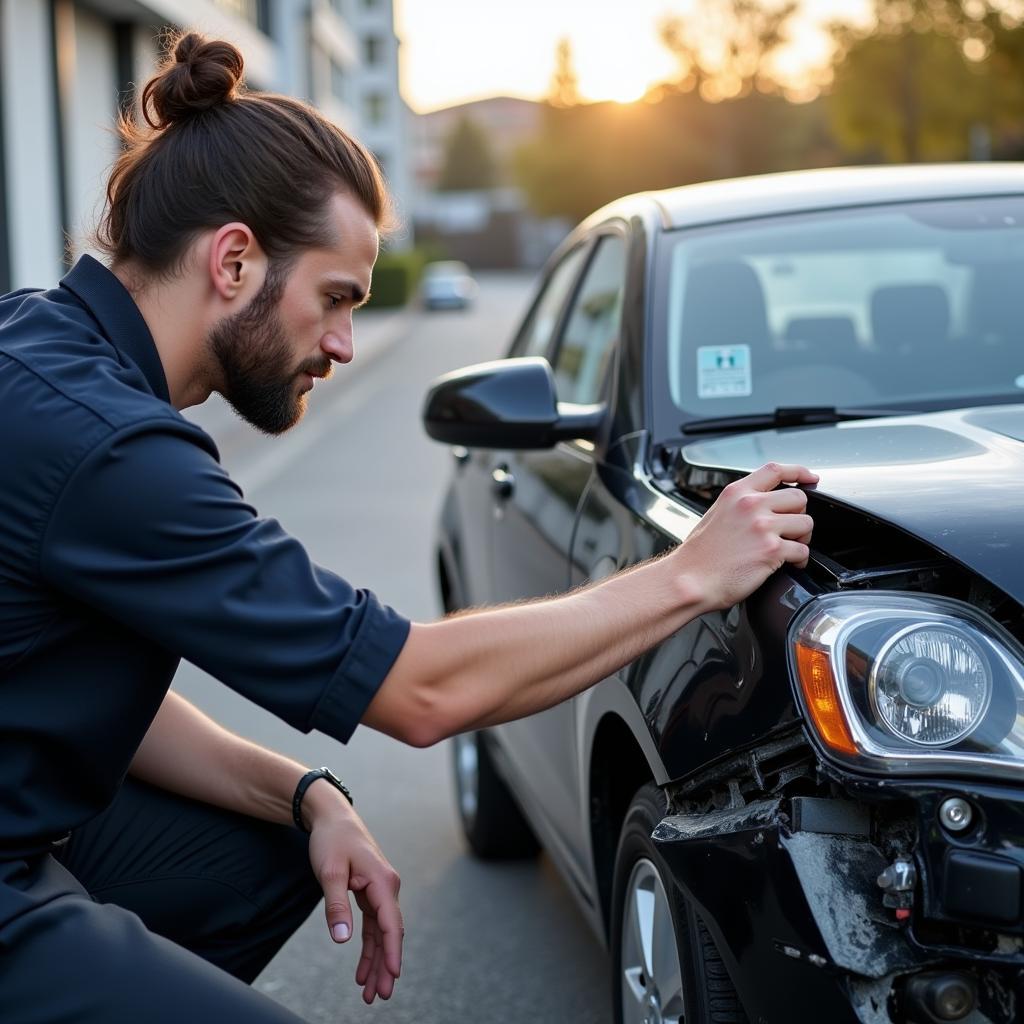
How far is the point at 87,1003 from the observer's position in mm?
1842

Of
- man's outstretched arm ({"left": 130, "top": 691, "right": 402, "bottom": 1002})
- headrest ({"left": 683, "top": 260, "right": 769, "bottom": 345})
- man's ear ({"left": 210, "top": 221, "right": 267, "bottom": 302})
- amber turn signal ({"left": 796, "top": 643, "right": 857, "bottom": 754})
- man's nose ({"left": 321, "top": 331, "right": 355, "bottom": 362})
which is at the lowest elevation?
man's outstretched arm ({"left": 130, "top": 691, "right": 402, "bottom": 1002})

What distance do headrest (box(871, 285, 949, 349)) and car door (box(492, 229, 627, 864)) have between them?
57 centimetres

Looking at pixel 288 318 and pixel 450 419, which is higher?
pixel 288 318

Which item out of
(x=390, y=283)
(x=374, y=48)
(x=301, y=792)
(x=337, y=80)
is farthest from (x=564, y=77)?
(x=301, y=792)

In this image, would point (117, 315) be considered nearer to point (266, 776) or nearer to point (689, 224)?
point (266, 776)

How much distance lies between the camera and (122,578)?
72.1 inches

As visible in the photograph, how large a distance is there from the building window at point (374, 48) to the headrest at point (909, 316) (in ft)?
293

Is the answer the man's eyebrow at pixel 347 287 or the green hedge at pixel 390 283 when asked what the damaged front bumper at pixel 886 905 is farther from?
the green hedge at pixel 390 283

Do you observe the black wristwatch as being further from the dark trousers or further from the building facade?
the building facade

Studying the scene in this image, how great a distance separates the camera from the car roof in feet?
11.5

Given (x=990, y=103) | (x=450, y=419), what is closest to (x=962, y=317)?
(x=450, y=419)

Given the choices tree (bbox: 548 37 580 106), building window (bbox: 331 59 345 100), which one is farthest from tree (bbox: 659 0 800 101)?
tree (bbox: 548 37 580 106)

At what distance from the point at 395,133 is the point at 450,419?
8381 cm

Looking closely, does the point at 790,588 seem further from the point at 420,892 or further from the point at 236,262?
the point at 420,892
